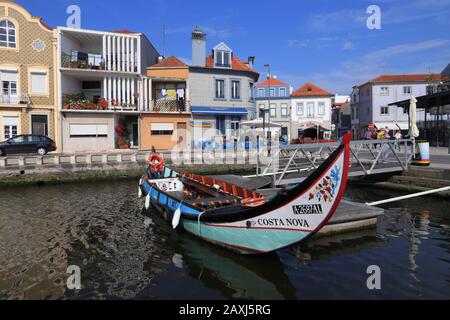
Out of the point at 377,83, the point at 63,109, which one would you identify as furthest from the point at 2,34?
the point at 377,83

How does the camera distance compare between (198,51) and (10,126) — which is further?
Result: (198,51)

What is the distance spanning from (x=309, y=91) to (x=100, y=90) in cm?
3624

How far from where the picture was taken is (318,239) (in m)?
9.41

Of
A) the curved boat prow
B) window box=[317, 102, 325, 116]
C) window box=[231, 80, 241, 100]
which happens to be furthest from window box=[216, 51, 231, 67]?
the curved boat prow

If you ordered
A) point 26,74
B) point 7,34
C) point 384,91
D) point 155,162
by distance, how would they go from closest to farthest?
point 155,162
point 7,34
point 26,74
point 384,91

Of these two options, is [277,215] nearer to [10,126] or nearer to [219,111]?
[219,111]

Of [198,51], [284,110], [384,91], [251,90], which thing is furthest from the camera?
[284,110]

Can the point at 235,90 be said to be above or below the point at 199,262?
above

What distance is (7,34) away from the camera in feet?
92.0

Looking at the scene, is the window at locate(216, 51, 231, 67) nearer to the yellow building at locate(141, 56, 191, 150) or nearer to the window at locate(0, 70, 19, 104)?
the yellow building at locate(141, 56, 191, 150)

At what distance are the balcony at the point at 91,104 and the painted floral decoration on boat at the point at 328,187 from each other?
1056 inches

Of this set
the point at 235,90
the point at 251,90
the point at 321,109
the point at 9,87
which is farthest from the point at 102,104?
the point at 321,109

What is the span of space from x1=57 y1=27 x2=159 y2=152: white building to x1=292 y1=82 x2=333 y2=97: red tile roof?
105 feet
